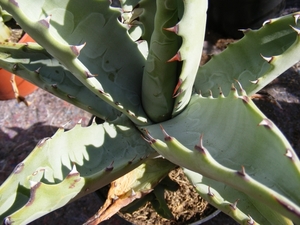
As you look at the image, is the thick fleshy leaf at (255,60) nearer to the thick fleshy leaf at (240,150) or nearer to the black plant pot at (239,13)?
the thick fleshy leaf at (240,150)

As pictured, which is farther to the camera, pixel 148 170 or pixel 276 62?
pixel 148 170

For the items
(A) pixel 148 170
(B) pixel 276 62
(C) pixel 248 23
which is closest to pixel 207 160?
(B) pixel 276 62

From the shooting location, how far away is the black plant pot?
54.2 inches

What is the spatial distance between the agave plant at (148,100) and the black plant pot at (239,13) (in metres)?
0.73

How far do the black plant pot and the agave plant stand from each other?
0.73 meters

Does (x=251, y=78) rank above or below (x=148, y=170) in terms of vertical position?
above

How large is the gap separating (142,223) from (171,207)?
9cm

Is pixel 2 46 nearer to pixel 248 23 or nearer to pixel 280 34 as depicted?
pixel 280 34

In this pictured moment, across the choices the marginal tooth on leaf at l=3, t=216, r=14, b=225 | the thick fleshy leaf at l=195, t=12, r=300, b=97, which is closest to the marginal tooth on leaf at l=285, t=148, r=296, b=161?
the thick fleshy leaf at l=195, t=12, r=300, b=97

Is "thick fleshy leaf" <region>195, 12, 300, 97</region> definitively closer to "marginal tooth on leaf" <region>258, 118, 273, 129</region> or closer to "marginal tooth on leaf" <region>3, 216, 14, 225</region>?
"marginal tooth on leaf" <region>258, 118, 273, 129</region>

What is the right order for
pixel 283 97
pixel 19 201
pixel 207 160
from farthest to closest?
1. pixel 283 97
2. pixel 19 201
3. pixel 207 160

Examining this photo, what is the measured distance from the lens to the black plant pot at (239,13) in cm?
138

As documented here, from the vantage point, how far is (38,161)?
2.04ft

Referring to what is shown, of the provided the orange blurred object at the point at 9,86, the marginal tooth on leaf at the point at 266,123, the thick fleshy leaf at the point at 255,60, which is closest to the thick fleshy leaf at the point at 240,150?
the marginal tooth on leaf at the point at 266,123
